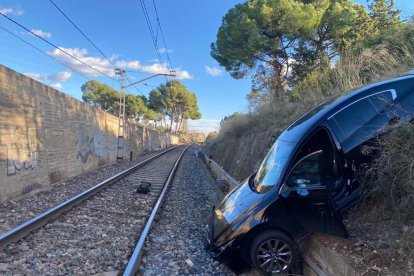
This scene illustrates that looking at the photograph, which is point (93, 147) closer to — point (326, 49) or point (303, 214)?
point (326, 49)

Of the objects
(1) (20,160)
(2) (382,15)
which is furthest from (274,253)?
(2) (382,15)

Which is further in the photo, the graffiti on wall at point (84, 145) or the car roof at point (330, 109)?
the graffiti on wall at point (84, 145)

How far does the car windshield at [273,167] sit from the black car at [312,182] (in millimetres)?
20

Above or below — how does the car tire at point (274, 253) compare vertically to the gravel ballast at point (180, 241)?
above

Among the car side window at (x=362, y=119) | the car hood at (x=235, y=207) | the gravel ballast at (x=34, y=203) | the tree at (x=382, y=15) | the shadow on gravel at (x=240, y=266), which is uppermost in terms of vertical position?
the tree at (x=382, y=15)

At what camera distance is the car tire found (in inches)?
185

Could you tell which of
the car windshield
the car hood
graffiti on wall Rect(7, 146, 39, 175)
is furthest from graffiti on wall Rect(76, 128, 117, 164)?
the car windshield

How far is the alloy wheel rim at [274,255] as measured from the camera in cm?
471

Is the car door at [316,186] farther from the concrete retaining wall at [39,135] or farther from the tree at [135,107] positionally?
the tree at [135,107]

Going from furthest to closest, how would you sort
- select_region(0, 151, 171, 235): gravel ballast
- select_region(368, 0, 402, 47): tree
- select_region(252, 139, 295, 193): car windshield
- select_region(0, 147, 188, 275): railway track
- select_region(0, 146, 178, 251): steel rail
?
select_region(368, 0, 402, 47): tree
select_region(0, 151, 171, 235): gravel ballast
select_region(0, 146, 178, 251): steel rail
select_region(0, 147, 188, 275): railway track
select_region(252, 139, 295, 193): car windshield

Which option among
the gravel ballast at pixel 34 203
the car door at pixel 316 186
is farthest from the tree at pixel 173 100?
the car door at pixel 316 186

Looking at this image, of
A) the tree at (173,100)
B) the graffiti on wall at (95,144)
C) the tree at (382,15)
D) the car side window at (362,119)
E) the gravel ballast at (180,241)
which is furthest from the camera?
the tree at (173,100)

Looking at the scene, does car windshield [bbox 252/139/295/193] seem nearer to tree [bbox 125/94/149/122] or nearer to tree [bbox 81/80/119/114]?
tree [bbox 81/80/119/114]

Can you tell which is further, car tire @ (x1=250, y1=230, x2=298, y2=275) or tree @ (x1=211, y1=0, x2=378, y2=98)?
tree @ (x1=211, y1=0, x2=378, y2=98)
